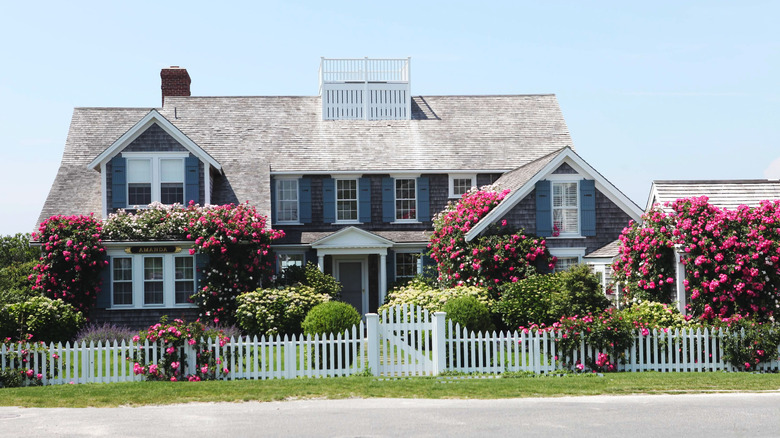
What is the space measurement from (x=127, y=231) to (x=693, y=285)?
51.3 feet

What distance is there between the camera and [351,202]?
93.9 feet

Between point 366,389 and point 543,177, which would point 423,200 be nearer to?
point 543,177

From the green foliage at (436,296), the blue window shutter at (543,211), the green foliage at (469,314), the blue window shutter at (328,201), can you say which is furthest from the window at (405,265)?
the green foliage at (469,314)

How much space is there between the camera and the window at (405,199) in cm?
2867

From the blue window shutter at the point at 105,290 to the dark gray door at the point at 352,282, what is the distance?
7.65m

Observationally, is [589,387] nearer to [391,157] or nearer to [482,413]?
[482,413]

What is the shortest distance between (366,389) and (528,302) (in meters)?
7.46

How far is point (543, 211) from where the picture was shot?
2386 centimetres

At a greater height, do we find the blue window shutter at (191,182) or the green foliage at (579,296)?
the blue window shutter at (191,182)

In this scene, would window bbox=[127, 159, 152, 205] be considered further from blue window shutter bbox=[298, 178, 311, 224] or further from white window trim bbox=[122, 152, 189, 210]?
blue window shutter bbox=[298, 178, 311, 224]

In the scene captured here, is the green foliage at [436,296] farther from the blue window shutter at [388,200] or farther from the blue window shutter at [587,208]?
the blue window shutter at [388,200]

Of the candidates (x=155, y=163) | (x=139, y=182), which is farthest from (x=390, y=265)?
(x=139, y=182)

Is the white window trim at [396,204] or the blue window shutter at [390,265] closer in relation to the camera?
the blue window shutter at [390,265]

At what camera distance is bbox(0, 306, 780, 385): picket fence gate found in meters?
16.0
